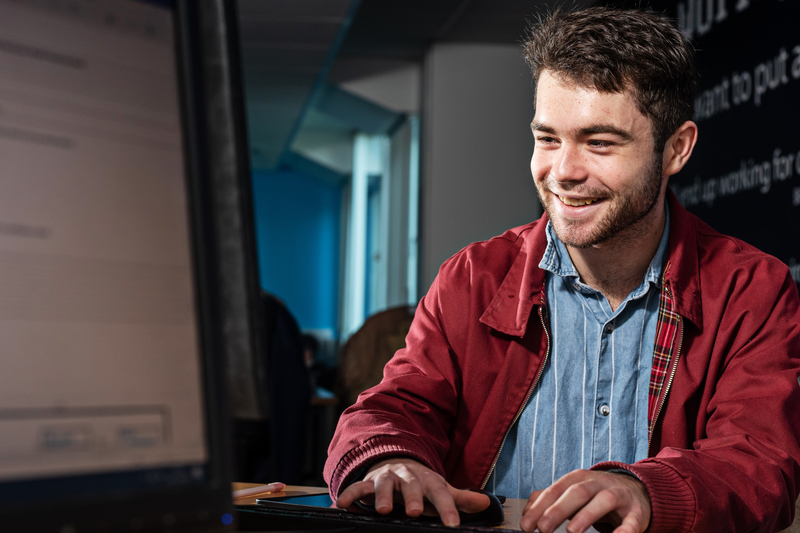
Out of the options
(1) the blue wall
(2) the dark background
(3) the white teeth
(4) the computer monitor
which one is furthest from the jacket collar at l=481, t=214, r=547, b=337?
(1) the blue wall

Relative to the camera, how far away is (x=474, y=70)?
493cm

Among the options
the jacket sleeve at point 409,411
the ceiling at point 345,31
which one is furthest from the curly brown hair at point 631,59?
the ceiling at point 345,31

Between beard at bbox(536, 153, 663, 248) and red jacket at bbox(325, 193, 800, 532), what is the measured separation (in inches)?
3.0

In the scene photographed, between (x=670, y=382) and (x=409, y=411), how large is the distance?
0.36m

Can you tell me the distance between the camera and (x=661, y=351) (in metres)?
1.02

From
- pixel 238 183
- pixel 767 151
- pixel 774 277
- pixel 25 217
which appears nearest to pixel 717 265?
pixel 774 277

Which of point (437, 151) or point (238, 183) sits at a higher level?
point (437, 151)

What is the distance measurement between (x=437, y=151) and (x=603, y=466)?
4.24 meters

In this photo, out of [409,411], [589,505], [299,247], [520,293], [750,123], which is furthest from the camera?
[299,247]

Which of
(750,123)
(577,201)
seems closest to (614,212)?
(577,201)

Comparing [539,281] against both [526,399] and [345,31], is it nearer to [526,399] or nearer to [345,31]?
[526,399]

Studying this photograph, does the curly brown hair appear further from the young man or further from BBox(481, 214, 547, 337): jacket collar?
BBox(481, 214, 547, 337): jacket collar

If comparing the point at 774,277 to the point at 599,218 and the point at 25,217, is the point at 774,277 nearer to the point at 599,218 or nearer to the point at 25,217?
the point at 599,218

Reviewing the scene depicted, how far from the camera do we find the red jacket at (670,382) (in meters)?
A: 0.77
